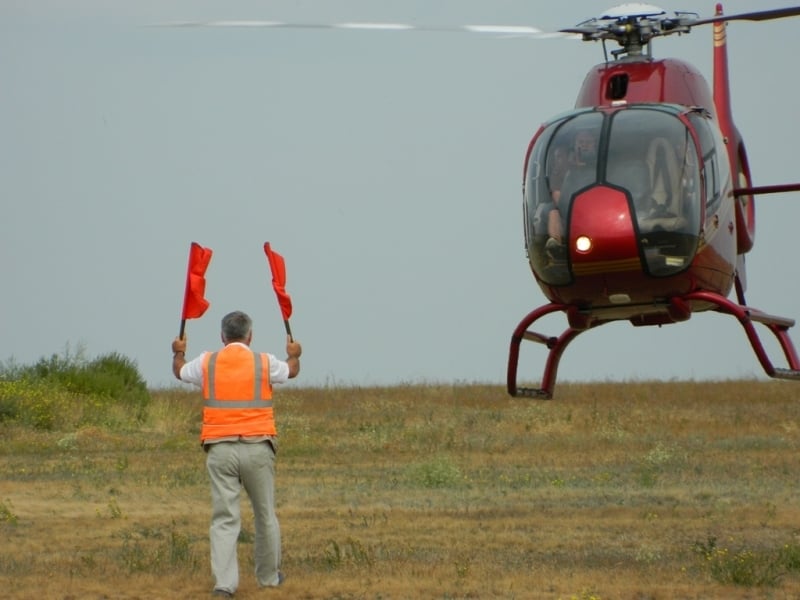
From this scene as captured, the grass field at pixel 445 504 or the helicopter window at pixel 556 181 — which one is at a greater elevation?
the helicopter window at pixel 556 181

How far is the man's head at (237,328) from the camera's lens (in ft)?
36.2

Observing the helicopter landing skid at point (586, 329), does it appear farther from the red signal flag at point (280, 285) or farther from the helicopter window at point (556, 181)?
the red signal flag at point (280, 285)

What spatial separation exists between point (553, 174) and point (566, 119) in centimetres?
52

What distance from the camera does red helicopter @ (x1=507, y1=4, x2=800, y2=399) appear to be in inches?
455

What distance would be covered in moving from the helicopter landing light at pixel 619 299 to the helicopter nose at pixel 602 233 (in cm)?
31

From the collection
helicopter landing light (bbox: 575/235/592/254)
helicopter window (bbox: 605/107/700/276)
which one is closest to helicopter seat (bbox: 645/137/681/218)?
helicopter window (bbox: 605/107/700/276)

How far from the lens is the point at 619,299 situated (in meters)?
11.9

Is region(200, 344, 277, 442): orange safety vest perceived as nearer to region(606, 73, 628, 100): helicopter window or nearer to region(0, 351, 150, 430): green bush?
region(606, 73, 628, 100): helicopter window

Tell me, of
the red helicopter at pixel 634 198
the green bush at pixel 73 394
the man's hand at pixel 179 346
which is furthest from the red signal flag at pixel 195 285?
the green bush at pixel 73 394

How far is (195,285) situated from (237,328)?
1.43ft

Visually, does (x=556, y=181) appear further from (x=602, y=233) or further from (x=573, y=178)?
(x=602, y=233)

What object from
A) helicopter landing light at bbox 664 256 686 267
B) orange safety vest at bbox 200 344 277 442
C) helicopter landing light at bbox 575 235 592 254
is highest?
helicopter landing light at bbox 575 235 592 254

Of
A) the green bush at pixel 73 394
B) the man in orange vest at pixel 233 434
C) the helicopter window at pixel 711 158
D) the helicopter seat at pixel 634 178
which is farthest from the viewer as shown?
the green bush at pixel 73 394

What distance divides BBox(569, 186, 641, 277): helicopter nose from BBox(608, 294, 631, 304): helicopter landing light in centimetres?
31
